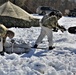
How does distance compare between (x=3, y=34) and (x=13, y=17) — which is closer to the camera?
(x=3, y=34)

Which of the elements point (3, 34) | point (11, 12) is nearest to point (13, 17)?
point (11, 12)

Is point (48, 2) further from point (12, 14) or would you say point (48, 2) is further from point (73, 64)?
point (73, 64)

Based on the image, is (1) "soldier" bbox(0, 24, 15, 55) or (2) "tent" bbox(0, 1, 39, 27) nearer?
(1) "soldier" bbox(0, 24, 15, 55)

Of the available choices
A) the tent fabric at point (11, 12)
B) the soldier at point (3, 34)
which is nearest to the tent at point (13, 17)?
the tent fabric at point (11, 12)

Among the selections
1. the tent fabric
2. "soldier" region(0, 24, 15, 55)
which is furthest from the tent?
"soldier" region(0, 24, 15, 55)

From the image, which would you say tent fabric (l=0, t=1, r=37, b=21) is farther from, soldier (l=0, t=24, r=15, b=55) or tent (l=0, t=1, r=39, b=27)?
soldier (l=0, t=24, r=15, b=55)

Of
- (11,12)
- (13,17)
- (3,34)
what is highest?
(3,34)

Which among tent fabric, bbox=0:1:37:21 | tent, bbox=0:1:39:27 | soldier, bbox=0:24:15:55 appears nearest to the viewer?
soldier, bbox=0:24:15:55

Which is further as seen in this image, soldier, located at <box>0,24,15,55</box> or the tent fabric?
the tent fabric

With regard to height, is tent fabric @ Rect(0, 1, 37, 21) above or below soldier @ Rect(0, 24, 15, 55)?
below

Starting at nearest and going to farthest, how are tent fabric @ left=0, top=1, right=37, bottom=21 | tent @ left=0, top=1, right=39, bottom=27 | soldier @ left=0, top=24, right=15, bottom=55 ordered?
soldier @ left=0, top=24, right=15, bottom=55, tent @ left=0, top=1, right=39, bottom=27, tent fabric @ left=0, top=1, right=37, bottom=21

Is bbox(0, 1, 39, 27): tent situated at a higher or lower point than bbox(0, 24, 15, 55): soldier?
lower

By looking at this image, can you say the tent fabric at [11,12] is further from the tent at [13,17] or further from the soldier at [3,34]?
the soldier at [3,34]

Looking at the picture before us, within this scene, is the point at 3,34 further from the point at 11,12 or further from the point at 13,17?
the point at 11,12
